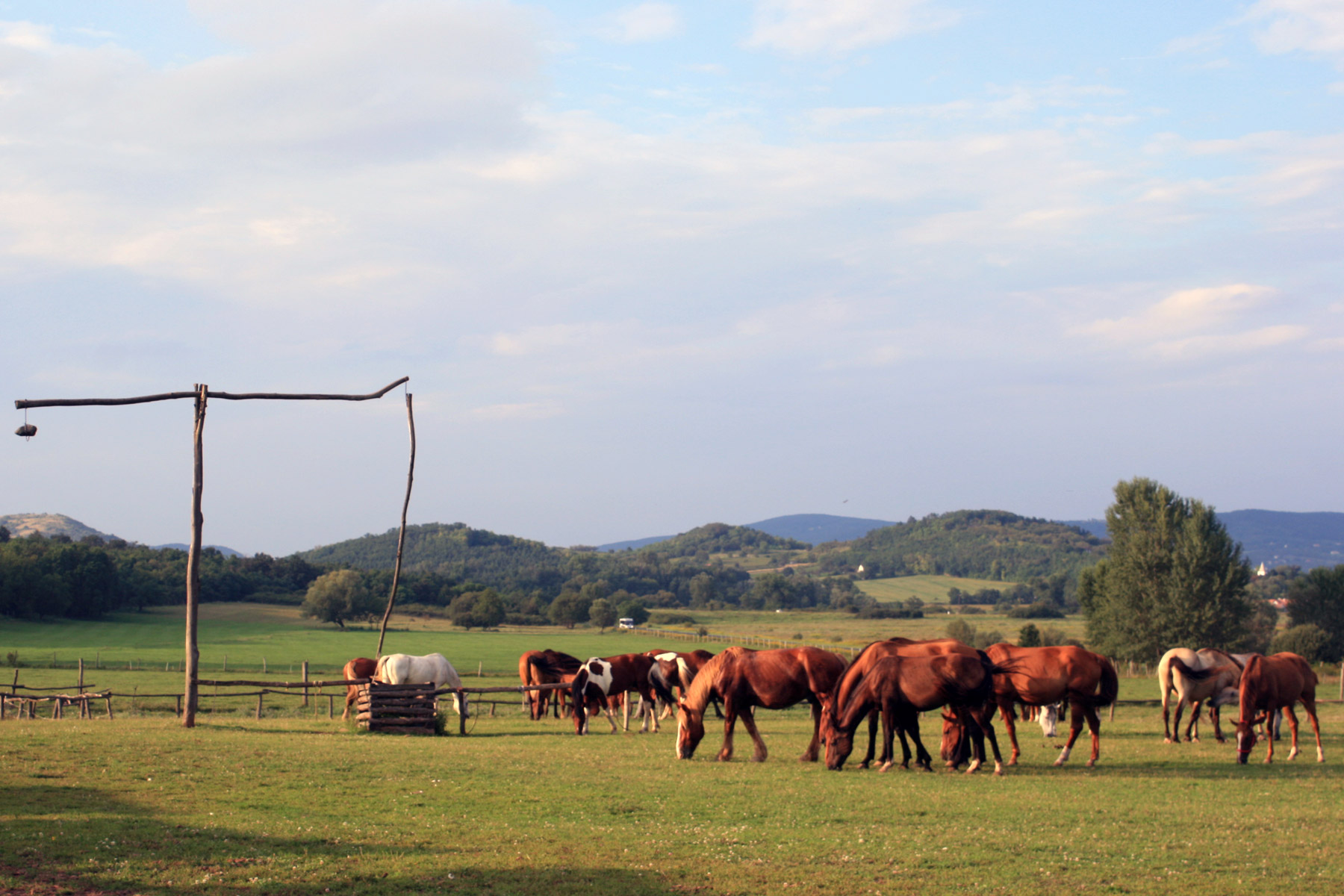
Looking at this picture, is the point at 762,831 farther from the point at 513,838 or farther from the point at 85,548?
the point at 85,548

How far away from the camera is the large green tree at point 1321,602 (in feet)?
209

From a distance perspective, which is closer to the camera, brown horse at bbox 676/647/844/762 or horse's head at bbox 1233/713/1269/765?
horse's head at bbox 1233/713/1269/765

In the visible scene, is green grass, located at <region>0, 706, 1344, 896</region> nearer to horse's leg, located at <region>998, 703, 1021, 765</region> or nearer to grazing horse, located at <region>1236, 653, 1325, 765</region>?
horse's leg, located at <region>998, 703, 1021, 765</region>

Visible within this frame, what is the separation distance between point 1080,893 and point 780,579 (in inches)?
4782

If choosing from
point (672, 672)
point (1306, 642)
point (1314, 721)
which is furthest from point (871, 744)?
point (1306, 642)

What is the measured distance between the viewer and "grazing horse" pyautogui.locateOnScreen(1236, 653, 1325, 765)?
Result: 1678cm

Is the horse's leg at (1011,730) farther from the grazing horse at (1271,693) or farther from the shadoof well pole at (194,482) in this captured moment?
the shadoof well pole at (194,482)

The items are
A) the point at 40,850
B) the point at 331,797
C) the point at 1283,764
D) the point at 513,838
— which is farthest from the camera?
the point at 1283,764

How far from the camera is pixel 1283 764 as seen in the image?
55.1ft

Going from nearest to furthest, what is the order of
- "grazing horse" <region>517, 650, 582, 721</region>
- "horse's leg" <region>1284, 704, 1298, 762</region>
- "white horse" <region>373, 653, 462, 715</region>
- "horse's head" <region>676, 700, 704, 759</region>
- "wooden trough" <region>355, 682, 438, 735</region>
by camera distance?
1. "horse's head" <region>676, 700, 704, 759</region>
2. "horse's leg" <region>1284, 704, 1298, 762</region>
3. "wooden trough" <region>355, 682, 438, 735</region>
4. "white horse" <region>373, 653, 462, 715</region>
5. "grazing horse" <region>517, 650, 582, 721</region>

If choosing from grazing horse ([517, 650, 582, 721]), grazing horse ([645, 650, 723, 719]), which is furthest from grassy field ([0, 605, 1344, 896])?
grazing horse ([517, 650, 582, 721])

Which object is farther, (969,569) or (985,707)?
(969,569)

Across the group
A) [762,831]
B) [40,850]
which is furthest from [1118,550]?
[40,850]

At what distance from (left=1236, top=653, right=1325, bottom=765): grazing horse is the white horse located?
1672 centimetres
